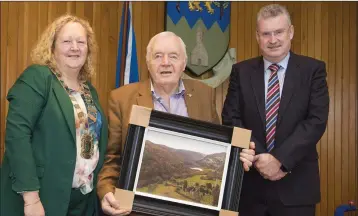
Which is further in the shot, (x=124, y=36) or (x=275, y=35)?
(x=124, y=36)

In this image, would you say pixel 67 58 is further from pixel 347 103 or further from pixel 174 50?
pixel 347 103

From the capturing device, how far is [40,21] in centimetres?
434

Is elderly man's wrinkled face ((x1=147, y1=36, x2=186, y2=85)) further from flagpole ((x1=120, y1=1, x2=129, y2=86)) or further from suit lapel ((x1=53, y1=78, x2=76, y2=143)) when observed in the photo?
flagpole ((x1=120, y1=1, x2=129, y2=86))

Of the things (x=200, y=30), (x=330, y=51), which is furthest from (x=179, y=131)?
(x=330, y=51)

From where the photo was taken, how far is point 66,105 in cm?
238

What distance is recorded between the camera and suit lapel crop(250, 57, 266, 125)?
2.50 meters

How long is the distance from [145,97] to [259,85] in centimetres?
64

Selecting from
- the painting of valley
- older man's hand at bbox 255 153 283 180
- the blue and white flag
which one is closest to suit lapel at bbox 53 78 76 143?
the painting of valley

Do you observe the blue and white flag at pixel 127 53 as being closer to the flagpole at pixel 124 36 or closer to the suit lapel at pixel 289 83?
the flagpole at pixel 124 36

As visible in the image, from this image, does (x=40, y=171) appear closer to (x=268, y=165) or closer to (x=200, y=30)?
(x=268, y=165)

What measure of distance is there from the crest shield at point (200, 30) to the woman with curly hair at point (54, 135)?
81.1 inches

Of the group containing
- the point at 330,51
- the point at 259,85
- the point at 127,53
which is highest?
the point at 330,51

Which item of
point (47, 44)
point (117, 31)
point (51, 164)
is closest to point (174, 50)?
point (47, 44)

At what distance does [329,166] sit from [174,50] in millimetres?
3310
